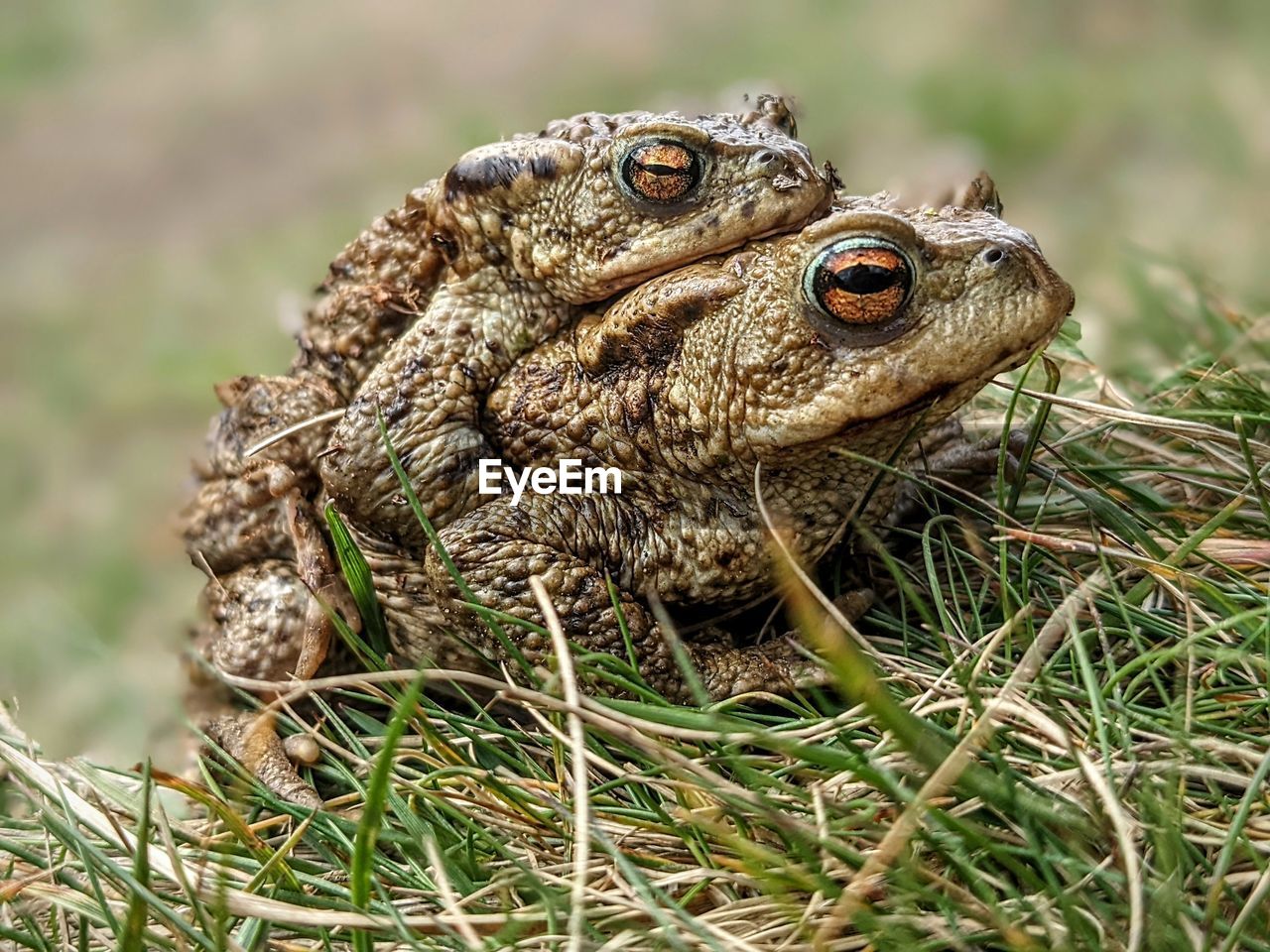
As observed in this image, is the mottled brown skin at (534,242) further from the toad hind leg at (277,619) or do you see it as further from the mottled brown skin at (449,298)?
the toad hind leg at (277,619)

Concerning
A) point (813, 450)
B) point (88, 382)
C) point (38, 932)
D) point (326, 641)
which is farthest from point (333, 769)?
point (88, 382)

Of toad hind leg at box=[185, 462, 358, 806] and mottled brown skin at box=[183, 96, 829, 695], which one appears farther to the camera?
toad hind leg at box=[185, 462, 358, 806]

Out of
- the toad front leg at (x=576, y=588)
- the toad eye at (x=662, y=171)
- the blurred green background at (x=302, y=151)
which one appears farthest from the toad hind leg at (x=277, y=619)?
the blurred green background at (x=302, y=151)

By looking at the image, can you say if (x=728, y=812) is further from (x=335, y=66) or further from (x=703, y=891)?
(x=335, y=66)

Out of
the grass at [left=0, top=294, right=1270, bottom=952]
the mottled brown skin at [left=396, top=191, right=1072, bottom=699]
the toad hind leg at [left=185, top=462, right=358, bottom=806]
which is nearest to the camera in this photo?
the grass at [left=0, top=294, right=1270, bottom=952]

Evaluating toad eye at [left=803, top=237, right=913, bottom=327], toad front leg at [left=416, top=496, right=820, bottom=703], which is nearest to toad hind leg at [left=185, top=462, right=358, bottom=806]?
toad front leg at [left=416, top=496, right=820, bottom=703]

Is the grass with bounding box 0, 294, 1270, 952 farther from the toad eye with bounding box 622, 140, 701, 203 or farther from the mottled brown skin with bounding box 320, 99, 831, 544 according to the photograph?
the toad eye with bounding box 622, 140, 701, 203
